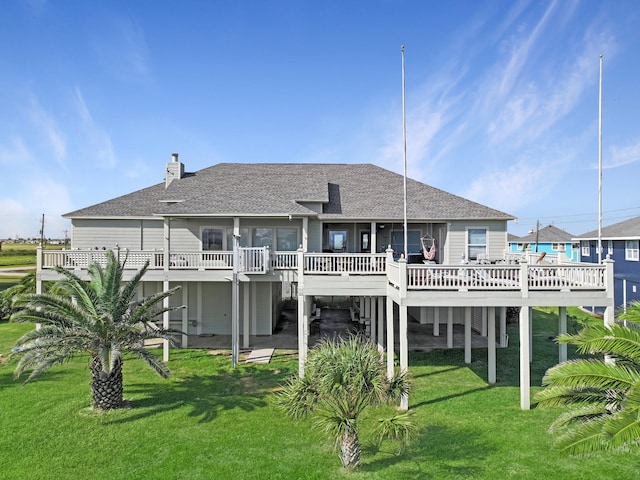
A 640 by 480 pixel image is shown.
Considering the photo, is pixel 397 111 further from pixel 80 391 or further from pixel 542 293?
pixel 80 391

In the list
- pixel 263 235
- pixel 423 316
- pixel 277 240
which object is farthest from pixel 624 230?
pixel 263 235

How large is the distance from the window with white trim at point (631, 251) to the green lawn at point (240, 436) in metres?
17.2

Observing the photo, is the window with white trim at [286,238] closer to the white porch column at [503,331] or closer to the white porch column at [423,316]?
the white porch column at [423,316]

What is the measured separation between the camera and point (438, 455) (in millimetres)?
7500

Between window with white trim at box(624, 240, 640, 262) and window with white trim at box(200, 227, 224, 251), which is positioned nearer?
window with white trim at box(200, 227, 224, 251)

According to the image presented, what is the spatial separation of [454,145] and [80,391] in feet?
68.6

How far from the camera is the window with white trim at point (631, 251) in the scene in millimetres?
23094

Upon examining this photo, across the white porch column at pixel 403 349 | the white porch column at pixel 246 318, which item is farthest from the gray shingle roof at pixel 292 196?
the white porch column at pixel 403 349

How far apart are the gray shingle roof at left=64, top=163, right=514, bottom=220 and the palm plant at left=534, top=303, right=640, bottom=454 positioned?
10.5 meters

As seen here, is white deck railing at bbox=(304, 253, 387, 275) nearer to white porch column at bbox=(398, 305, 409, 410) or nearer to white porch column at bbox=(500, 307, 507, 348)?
white porch column at bbox=(398, 305, 409, 410)

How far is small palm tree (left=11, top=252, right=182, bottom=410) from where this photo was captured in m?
9.32

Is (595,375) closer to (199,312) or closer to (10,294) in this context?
(199,312)

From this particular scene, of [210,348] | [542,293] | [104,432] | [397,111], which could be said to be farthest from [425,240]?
[104,432]

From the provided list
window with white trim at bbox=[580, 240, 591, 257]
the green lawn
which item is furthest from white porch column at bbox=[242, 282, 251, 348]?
window with white trim at bbox=[580, 240, 591, 257]
